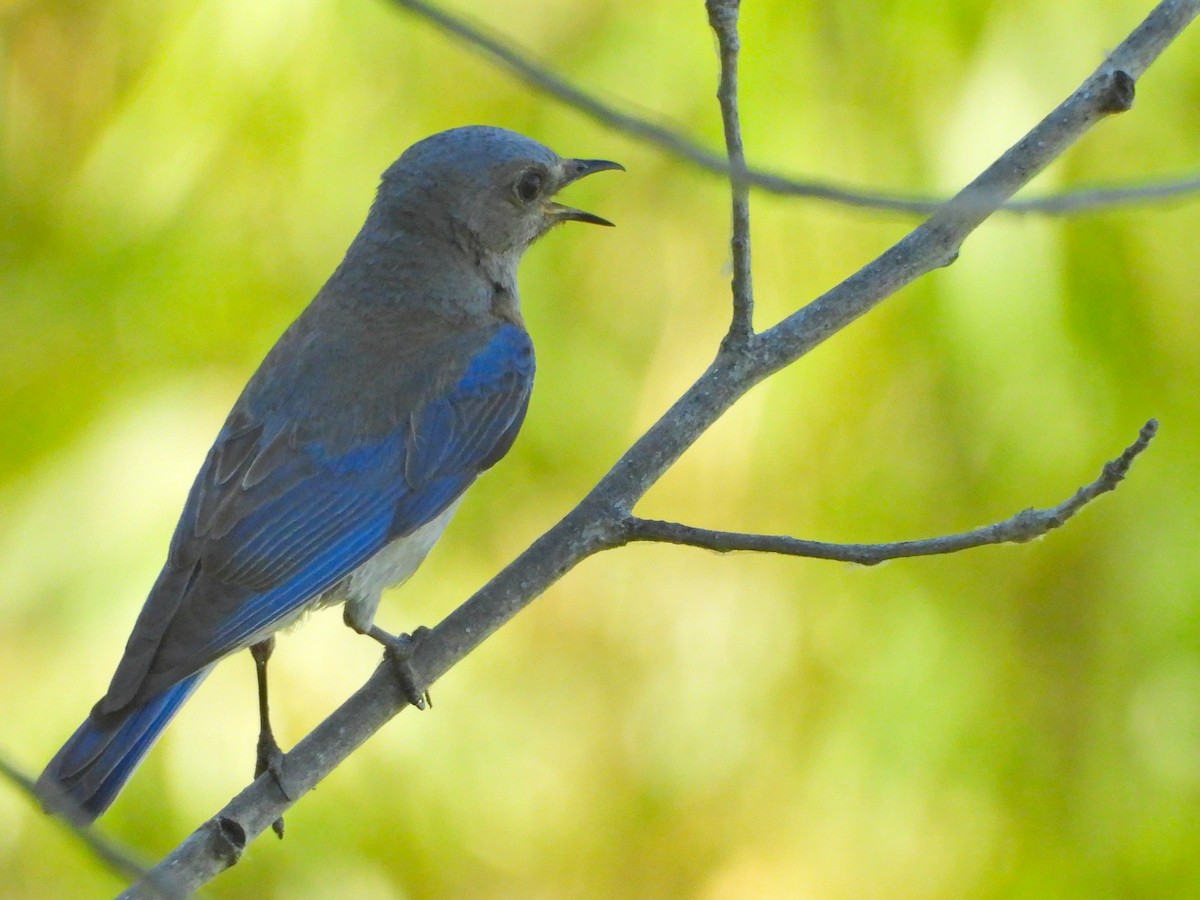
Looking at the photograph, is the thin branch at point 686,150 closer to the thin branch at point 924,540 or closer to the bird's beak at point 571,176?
the thin branch at point 924,540

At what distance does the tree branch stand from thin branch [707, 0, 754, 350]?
0.17 ft

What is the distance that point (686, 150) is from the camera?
1680mm

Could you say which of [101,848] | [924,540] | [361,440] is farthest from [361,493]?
[101,848]

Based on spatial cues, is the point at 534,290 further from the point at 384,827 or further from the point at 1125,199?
the point at 1125,199

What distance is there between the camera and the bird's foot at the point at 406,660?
10.0 ft

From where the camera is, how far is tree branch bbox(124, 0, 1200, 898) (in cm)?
286

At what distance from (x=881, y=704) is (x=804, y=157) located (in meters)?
1.92

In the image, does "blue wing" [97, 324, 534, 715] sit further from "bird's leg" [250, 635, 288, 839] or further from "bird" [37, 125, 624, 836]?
"bird's leg" [250, 635, 288, 839]

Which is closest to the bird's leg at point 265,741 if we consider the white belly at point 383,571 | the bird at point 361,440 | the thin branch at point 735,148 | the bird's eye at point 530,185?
the bird at point 361,440

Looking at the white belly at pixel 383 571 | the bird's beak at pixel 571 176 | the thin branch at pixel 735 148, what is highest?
the bird's beak at pixel 571 176

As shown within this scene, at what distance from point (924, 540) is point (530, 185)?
201 cm

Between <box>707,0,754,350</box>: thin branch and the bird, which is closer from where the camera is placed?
<box>707,0,754,350</box>: thin branch

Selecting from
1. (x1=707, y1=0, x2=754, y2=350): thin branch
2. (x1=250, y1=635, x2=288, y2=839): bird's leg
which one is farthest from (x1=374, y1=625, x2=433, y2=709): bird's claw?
(x1=707, y1=0, x2=754, y2=350): thin branch

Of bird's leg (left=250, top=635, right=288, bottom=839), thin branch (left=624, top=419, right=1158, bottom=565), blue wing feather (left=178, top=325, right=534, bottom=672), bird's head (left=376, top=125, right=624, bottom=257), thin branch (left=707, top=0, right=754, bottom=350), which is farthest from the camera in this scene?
bird's head (left=376, top=125, right=624, bottom=257)
